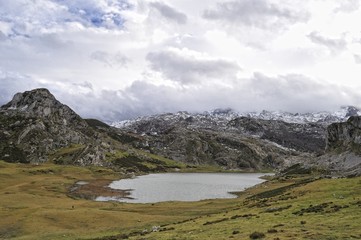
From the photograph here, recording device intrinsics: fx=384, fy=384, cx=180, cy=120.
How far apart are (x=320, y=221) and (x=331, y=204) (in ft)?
49.2

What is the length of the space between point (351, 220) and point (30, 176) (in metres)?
185

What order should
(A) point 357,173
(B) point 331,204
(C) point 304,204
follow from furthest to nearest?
(A) point 357,173
(C) point 304,204
(B) point 331,204

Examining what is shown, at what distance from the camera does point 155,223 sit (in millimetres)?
70625

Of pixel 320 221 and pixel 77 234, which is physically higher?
pixel 320 221

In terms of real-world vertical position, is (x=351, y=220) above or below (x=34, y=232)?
above

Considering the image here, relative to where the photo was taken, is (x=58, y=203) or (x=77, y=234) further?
(x=58, y=203)

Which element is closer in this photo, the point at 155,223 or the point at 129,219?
the point at 155,223

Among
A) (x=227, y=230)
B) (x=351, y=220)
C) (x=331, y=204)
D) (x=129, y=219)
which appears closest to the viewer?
(x=351, y=220)

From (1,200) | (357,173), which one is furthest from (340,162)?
(1,200)

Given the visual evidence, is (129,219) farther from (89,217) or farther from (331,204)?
(331,204)

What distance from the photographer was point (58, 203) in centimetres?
10781

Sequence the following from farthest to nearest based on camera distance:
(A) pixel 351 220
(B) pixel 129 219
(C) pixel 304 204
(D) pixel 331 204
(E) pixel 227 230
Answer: (B) pixel 129 219, (C) pixel 304 204, (D) pixel 331 204, (E) pixel 227 230, (A) pixel 351 220

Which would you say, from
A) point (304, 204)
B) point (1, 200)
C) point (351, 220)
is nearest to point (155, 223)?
point (304, 204)

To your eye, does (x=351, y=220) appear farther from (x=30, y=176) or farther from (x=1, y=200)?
(x=30, y=176)
